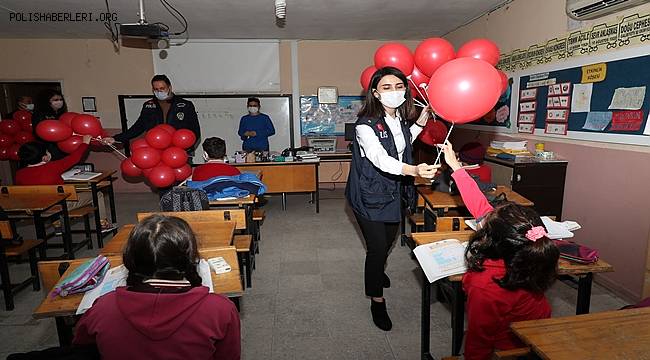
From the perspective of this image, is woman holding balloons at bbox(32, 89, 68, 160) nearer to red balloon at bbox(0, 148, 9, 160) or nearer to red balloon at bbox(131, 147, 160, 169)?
red balloon at bbox(0, 148, 9, 160)

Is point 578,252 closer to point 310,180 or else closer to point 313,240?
point 313,240

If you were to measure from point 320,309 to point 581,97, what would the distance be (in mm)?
2658

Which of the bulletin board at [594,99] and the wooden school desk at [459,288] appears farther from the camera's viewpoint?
the bulletin board at [594,99]

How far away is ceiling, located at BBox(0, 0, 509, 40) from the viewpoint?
13.2ft

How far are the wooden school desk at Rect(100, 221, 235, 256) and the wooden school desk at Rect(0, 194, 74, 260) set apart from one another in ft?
3.51

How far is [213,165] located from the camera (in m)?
3.24

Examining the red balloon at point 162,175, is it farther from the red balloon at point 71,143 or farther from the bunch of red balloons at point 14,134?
the bunch of red balloons at point 14,134

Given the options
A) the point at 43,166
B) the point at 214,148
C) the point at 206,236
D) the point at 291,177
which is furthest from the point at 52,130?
the point at 291,177

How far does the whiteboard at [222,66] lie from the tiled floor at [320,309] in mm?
3263

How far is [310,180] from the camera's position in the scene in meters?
5.04

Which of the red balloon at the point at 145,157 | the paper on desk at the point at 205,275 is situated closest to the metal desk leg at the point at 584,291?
the paper on desk at the point at 205,275

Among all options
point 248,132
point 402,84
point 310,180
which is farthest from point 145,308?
point 248,132

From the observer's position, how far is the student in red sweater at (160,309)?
0.98 meters

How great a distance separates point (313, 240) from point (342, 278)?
97 cm
